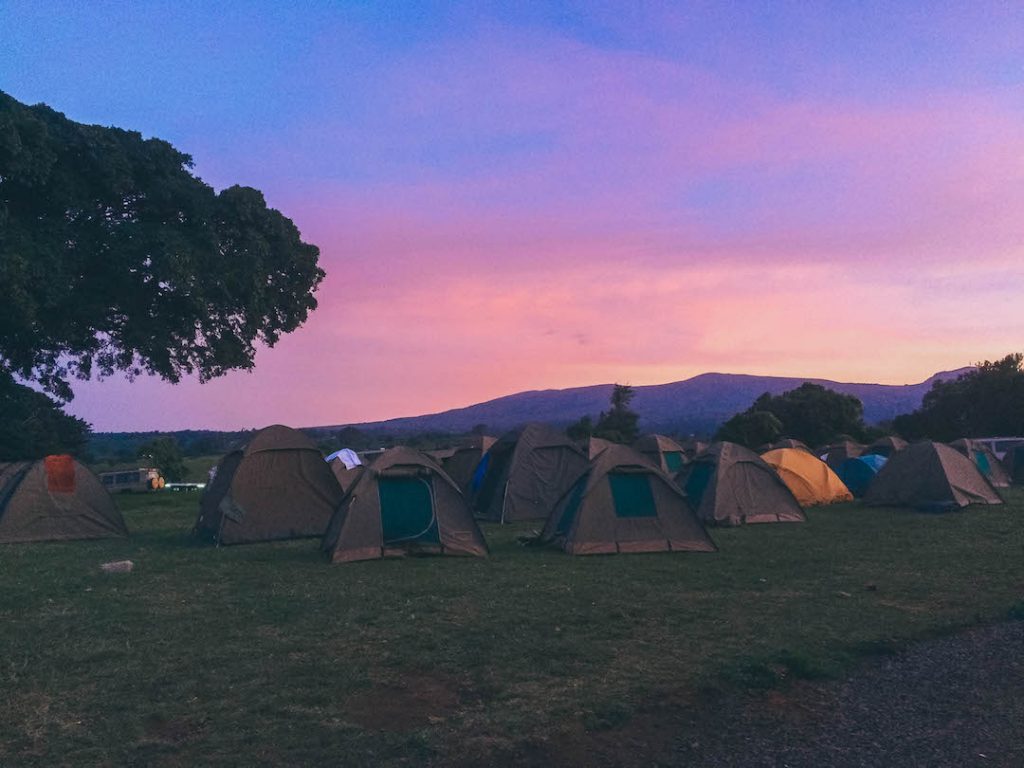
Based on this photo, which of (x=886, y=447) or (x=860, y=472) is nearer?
(x=860, y=472)

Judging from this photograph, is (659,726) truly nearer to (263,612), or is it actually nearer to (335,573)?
(263,612)

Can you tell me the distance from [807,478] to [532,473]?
839 cm

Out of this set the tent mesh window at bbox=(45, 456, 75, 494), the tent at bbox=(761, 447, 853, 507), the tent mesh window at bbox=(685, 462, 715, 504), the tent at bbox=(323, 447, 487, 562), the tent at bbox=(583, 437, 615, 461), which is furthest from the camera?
the tent at bbox=(761, 447, 853, 507)

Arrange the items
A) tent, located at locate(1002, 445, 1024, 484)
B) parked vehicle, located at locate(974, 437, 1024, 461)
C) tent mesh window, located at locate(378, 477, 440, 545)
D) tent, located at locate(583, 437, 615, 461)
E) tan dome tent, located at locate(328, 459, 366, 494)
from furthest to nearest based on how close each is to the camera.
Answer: parked vehicle, located at locate(974, 437, 1024, 461) < tent, located at locate(1002, 445, 1024, 484) < tan dome tent, located at locate(328, 459, 366, 494) < tent, located at locate(583, 437, 615, 461) < tent mesh window, located at locate(378, 477, 440, 545)

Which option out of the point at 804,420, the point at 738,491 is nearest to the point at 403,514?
the point at 738,491

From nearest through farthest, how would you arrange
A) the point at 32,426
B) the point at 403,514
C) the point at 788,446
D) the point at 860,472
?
the point at 403,514 < the point at 860,472 < the point at 788,446 < the point at 32,426

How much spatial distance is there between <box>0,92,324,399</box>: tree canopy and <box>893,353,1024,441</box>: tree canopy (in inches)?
1478

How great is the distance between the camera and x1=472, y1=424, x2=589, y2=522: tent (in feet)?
70.0

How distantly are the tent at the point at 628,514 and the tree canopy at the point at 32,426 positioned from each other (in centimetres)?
2034

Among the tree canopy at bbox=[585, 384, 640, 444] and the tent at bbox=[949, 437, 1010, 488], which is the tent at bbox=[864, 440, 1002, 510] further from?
the tree canopy at bbox=[585, 384, 640, 444]

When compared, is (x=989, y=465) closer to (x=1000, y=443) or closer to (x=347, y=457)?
(x=1000, y=443)

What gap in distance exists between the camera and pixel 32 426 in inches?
1378

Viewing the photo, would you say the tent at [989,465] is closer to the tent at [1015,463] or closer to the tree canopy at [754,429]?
the tent at [1015,463]

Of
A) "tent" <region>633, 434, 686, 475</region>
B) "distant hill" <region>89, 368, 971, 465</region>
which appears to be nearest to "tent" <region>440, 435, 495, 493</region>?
"tent" <region>633, 434, 686, 475</region>
